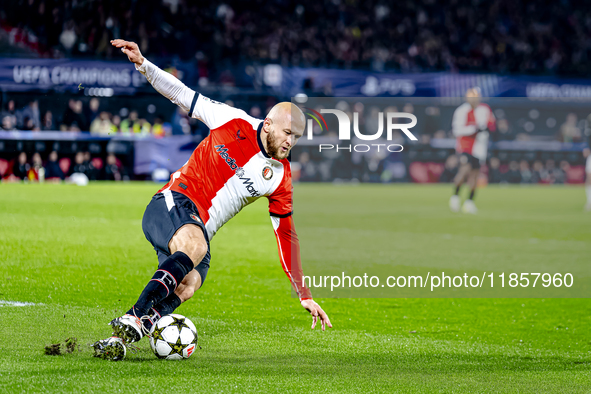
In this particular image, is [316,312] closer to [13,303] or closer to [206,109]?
[206,109]

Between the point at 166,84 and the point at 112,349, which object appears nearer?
the point at 112,349

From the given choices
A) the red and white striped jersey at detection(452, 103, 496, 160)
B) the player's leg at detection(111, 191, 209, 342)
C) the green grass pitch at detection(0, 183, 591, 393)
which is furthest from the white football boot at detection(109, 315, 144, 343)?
the red and white striped jersey at detection(452, 103, 496, 160)

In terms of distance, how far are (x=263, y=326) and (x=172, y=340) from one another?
133 centimetres

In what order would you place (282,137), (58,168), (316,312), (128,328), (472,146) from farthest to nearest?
1. (58,168)
2. (472,146)
3. (282,137)
4. (316,312)
5. (128,328)

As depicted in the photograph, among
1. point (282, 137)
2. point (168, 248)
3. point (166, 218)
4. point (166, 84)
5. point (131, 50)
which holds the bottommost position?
point (168, 248)

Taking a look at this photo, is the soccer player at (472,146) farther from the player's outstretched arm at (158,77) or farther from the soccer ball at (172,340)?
the soccer ball at (172,340)

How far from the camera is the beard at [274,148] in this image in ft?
14.9

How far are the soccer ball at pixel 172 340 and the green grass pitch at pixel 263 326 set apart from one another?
6 centimetres

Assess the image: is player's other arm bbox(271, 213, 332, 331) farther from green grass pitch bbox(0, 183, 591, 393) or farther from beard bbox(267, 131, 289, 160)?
green grass pitch bbox(0, 183, 591, 393)

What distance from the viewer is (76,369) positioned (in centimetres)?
378

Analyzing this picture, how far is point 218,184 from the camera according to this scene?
4680 mm

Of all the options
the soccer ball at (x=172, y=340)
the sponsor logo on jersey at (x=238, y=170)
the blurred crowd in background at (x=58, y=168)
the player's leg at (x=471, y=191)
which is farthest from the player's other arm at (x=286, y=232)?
the blurred crowd in background at (x=58, y=168)

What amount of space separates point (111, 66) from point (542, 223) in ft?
40.3

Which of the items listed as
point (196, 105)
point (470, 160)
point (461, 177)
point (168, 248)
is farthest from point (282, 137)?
point (470, 160)
